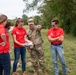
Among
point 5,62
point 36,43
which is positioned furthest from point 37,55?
point 5,62

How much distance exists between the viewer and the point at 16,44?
28.2 feet

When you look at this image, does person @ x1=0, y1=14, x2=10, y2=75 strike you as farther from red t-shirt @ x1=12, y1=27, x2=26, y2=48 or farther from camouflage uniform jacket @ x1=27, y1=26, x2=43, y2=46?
camouflage uniform jacket @ x1=27, y1=26, x2=43, y2=46

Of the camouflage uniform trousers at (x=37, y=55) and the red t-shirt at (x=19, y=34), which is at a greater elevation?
the red t-shirt at (x=19, y=34)

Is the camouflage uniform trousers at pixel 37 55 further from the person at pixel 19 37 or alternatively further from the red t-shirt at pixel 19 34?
the red t-shirt at pixel 19 34

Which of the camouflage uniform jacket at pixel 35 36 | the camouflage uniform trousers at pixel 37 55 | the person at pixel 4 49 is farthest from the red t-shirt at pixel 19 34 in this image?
the person at pixel 4 49

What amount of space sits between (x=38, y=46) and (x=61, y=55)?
0.86m

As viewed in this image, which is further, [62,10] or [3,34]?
[62,10]

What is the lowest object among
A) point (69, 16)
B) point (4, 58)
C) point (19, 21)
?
point (69, 16)

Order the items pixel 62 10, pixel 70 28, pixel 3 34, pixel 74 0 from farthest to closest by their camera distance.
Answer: pixel 70 28, pixel 62 10, pixel 74 0, pixel 3 34

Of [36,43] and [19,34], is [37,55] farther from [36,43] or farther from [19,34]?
[19,34]

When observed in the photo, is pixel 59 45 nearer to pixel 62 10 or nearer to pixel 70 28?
pixel 62 10

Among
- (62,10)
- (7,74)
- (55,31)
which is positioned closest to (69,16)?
(62,10)

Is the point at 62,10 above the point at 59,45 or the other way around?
the other way around

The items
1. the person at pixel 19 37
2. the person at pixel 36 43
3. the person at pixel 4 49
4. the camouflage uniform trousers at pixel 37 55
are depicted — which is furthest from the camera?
the camouflage uniform trousers at pixel 37 55
